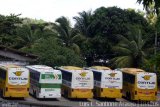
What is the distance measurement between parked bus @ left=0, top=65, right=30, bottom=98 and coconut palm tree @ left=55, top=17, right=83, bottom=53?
22.1 meters

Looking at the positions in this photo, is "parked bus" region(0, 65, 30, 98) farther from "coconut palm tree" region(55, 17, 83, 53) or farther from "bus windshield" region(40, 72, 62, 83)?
"coconut palm tree" region(55, 17, 83, 53)

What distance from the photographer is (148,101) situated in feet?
107

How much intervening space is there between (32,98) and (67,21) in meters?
23.2

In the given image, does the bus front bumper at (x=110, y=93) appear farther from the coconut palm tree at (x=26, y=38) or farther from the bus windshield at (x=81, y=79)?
the coconut palm tree at (x=26, y=38)

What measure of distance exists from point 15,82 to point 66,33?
24.0 metres

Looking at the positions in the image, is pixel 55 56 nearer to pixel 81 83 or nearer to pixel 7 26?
pixel 7 26

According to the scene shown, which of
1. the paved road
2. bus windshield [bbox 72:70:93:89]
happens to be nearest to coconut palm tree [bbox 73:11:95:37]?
the paved road

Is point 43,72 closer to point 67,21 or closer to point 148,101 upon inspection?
point 148,101

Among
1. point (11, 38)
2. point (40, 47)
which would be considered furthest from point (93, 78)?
point (11, 38)

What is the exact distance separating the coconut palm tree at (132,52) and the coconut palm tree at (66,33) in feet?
22.2

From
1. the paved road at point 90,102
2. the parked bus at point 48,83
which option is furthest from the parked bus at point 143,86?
the parked bus at point 48,83

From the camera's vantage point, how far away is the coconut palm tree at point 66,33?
51906 millimetres

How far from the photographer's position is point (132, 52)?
1838 inches

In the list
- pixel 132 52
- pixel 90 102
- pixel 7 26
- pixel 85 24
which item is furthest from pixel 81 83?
pixel 85 24
